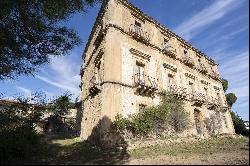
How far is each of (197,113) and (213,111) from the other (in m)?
2.97

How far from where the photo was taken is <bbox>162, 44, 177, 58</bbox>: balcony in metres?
19.2

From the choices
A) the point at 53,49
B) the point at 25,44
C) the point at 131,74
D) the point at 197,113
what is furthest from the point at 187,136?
the point at 25,44

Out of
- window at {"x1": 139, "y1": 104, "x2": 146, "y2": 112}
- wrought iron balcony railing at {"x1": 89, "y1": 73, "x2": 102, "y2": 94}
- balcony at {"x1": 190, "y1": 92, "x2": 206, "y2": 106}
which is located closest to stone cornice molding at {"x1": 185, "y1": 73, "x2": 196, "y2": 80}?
balcony at {"x1": 190, "y1": 92, "x2": 206, "y2": 106}

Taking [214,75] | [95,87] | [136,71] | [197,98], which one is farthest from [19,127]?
[214,75]

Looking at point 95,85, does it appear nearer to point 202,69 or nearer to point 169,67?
point 169,67

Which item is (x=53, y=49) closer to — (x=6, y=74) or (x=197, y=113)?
(x=6, y=74)

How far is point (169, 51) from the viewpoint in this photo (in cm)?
1942

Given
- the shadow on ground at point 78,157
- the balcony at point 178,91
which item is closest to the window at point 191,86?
the balcony at point 178,91

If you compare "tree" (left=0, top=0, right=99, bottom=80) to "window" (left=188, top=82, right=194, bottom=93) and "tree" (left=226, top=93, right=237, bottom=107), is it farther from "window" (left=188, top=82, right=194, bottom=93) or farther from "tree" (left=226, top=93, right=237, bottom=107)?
"tree" (left=226, top=93, right=237, bottom=107)

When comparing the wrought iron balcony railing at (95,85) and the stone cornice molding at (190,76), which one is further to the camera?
the stone cornice molding at (190,76)

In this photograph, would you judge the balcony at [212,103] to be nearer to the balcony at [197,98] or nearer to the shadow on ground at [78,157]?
the balcony at [197,98]

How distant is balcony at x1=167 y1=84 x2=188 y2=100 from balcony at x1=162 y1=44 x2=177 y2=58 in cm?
267

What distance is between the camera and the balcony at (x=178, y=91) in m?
17.9

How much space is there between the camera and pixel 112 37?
15.6 meters
